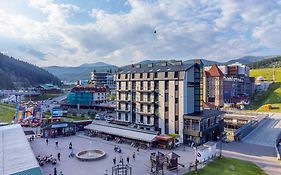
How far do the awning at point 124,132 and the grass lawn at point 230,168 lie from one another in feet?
44.3

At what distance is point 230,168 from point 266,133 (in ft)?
102

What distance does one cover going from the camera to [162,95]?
56.7 metres

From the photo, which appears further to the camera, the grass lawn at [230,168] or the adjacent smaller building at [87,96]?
the adjacent smaller building at [87,96]

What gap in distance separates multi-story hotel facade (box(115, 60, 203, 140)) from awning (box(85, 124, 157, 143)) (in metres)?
7.32

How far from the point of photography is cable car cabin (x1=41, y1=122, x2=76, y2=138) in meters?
57.2

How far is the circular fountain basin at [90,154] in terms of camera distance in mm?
40656

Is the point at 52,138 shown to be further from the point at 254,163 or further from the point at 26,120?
the point at 254,163

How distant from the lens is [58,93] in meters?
163

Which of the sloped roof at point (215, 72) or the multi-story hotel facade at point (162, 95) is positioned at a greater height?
the sloped roof at point (215, 72)

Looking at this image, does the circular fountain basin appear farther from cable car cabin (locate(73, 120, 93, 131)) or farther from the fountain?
cable car cabin (locate(73, 120, 93, 131))

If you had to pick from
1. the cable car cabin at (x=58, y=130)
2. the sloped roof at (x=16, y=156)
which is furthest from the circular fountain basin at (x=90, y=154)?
the cable car cabin at (x=58, y=130)

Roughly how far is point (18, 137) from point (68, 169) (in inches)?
479

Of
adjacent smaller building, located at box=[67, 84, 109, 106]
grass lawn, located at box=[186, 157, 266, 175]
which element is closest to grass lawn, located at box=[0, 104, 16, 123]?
adjacent smaller building, located at box=[67, 84, 109, 106]

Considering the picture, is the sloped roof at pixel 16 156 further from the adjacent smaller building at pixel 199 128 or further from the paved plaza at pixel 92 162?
the adjacent smaller building at pixel 199 128
